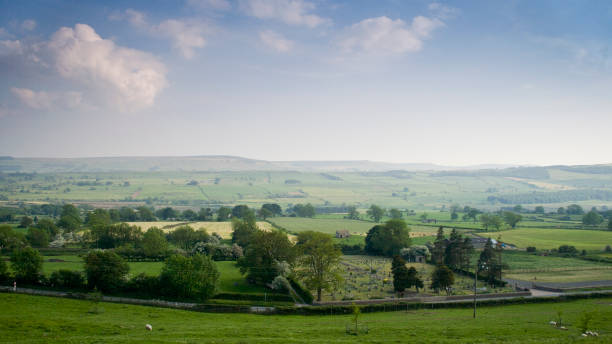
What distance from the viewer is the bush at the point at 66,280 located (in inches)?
1693

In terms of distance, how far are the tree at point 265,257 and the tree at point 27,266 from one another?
2376 cm

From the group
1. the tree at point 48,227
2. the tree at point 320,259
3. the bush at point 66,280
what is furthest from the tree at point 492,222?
the tree at point 48,227

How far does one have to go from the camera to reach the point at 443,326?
96.0 feet

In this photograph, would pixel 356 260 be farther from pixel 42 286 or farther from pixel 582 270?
pixel 42 286

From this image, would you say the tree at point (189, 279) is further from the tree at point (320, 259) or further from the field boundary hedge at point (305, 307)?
the tree at point (320, 259)

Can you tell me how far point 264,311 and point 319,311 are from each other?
5.63 meters

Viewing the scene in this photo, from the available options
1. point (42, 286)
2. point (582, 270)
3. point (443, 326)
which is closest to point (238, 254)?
point (42, 286)

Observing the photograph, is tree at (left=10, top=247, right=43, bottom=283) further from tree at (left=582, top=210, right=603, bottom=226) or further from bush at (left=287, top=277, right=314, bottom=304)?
tree at (left=582, top=210, right=603, bottom=226)

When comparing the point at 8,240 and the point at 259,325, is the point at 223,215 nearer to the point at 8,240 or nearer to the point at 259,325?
the point at 8,240

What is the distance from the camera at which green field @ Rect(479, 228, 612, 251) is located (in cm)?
7838

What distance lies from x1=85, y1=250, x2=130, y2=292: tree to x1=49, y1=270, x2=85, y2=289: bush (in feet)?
3.94

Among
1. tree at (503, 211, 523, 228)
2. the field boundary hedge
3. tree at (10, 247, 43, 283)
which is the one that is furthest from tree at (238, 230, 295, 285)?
tree at (503, 211, 523, 228)

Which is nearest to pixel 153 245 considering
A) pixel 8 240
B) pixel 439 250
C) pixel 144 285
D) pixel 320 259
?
pixel 144 285

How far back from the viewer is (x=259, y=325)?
99.1 feet
